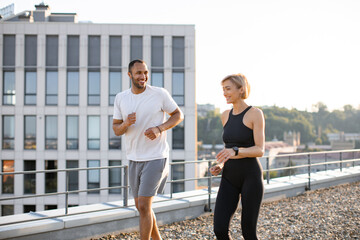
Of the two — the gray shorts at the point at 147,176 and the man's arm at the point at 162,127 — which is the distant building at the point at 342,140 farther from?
the gray shorts at the point at 147,176

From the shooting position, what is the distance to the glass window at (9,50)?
2594cm

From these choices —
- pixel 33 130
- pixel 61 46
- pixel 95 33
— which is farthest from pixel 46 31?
pixel 33 130

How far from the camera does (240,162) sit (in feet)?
10.5

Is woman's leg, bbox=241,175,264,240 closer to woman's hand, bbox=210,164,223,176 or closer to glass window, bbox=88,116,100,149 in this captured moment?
woman's hand, bbox=210,164,223,176

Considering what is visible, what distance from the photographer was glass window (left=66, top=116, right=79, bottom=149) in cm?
2598

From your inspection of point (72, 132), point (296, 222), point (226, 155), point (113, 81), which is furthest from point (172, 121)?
point (72, 132)

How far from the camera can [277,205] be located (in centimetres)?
736

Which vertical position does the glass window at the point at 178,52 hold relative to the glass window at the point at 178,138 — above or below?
above

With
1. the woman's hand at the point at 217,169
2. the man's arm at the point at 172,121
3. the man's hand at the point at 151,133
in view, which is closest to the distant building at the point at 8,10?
the man's arm at the point at 172,121

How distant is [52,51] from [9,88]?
3966mm

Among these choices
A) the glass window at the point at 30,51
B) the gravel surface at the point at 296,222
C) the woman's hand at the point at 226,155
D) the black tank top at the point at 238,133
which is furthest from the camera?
the glass window at the point at 30,51

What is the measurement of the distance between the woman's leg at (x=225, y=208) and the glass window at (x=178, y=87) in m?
22.6

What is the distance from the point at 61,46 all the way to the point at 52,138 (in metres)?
6.37

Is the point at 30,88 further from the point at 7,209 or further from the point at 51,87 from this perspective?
the point at 7,209
